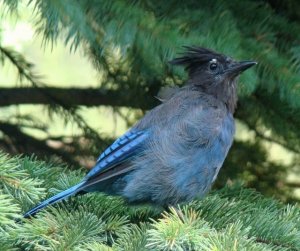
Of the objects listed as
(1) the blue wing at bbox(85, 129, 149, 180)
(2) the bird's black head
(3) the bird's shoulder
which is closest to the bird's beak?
(2) the bird's black head

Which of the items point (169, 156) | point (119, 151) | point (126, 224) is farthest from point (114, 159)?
point (126, 224)

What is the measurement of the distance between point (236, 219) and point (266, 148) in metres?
1.19

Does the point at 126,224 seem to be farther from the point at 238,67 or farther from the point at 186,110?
the point at 238,67

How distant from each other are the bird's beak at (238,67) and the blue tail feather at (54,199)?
688mm

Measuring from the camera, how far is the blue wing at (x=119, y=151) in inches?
102

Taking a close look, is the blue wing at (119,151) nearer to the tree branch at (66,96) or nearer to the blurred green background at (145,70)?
the blurred green background at (145,70)

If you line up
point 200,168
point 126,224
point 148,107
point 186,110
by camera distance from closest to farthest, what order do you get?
point 126,224
point 200,168
point 186,110
point 148,107

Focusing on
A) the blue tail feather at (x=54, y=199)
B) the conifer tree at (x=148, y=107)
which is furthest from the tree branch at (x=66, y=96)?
the blue tail feather at (x=54, y=199)

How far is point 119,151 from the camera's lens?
2.64 meters

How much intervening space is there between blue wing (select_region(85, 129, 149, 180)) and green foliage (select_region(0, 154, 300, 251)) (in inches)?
3.7

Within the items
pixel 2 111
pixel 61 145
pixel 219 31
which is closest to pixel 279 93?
pixel 219 31

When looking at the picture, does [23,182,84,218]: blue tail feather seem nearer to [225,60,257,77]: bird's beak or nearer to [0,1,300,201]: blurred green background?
[0,1,300,201]: blurred green background

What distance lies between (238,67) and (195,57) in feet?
0.51

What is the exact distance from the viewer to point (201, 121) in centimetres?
270
